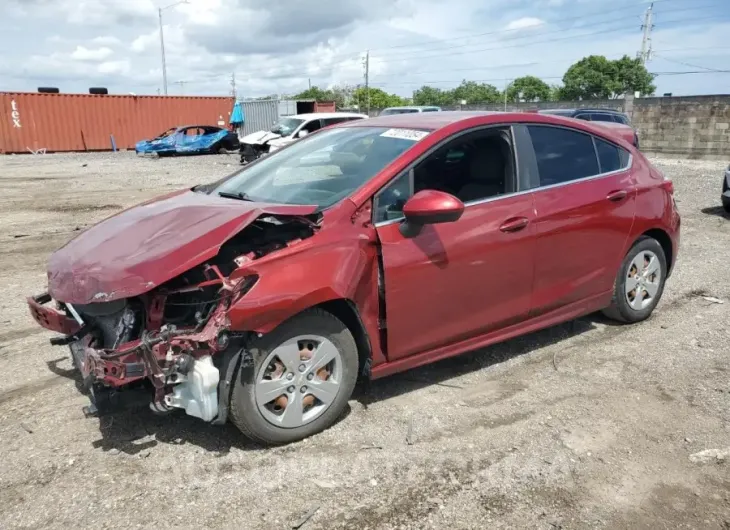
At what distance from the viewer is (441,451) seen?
10.8 ft

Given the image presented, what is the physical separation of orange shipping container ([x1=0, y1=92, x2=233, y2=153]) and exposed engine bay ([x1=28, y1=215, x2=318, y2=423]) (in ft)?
101

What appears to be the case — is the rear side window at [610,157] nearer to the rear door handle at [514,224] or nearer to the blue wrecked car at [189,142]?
the rear door handle at [514,224]

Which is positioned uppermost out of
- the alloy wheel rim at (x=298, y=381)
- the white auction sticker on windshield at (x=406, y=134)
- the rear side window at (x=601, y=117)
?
the rear side window at (x=601, y=117)

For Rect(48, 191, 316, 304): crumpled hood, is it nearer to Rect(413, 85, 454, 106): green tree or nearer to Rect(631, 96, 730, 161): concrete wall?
Rect(631, 96, 730, 161): concrete wall

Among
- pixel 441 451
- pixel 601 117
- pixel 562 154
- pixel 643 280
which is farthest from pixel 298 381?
pixel 601 117

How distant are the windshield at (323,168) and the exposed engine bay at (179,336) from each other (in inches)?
17.3

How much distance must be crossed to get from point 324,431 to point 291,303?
856 millimetres

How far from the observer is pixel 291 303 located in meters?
3.05

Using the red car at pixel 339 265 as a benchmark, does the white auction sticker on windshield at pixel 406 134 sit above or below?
above

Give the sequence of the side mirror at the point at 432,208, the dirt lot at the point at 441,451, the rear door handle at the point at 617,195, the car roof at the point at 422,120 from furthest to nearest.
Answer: the rear door handle at the point at 617,195, the car roof at the point at 422,120, the side mirror at the point at 432,208, the dirt lot at the point at 441,451

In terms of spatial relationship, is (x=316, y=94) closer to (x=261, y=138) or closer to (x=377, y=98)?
(x=377, y=98)

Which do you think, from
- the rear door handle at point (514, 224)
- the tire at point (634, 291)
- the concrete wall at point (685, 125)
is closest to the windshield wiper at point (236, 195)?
the rear door handle at point (514, 224)

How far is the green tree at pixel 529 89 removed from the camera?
110 meters

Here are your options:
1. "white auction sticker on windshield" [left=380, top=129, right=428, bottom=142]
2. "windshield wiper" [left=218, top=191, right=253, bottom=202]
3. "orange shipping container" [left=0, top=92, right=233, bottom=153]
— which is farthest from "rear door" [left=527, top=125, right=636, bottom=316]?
"orange shipping container" [left=0, top=92, right=233, bottom=153]
